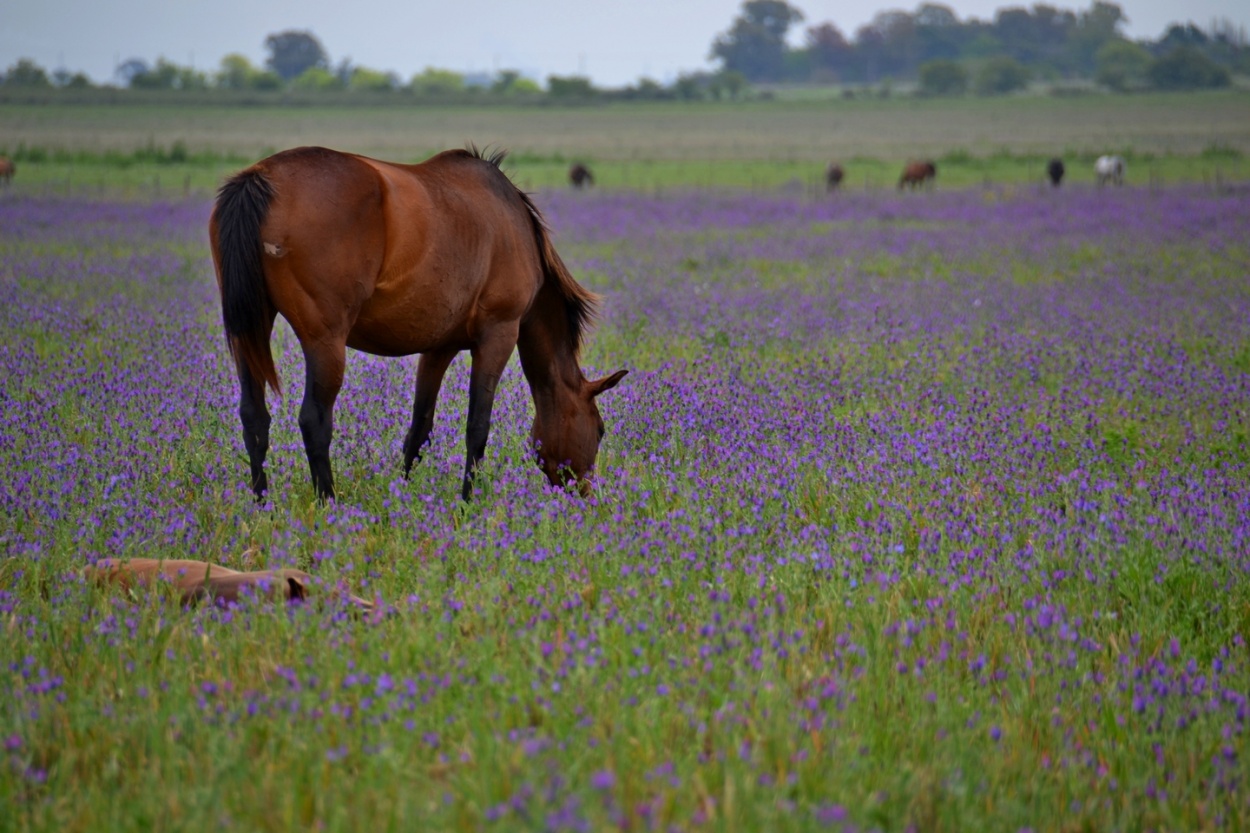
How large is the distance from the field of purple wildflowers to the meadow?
0.7 inches

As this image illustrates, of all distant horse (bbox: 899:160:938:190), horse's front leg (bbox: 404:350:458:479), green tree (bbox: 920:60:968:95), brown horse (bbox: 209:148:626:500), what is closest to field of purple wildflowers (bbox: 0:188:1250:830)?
horse's front leg (bbox: 404:350:458:479)

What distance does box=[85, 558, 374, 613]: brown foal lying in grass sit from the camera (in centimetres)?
363

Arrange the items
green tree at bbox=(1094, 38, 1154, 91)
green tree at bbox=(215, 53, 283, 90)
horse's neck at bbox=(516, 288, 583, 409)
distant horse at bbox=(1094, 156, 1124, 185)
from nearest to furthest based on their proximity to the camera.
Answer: horse's neck at bbox=(516, 288, 583, 409) < distant horse at bbox=(1094, 156, 1124, 185) < green tree at bbox=(215, 53, 283, 90) < green tree at bbox=(1094, 38, 1154, 91)

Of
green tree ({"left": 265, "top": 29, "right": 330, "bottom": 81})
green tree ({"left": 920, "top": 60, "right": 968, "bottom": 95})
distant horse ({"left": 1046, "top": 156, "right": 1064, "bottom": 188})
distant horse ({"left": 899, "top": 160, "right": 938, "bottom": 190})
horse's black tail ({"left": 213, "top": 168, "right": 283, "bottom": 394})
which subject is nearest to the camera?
horse's black tail ({"left": 213, "top": 168, "right": 283, "bottom": 394})

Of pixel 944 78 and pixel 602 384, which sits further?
pixel 944 78

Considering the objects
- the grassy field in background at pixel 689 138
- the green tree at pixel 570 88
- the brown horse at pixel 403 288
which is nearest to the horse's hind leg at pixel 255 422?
the brown horse at pixel 403 288

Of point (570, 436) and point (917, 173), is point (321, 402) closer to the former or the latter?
point (570, 436)

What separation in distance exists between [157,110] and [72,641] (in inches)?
3377

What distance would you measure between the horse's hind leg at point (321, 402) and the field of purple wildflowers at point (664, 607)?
171 mm

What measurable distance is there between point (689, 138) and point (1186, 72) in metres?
79.8

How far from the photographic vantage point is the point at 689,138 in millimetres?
68000

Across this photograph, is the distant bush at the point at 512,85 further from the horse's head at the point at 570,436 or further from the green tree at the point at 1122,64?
the horse's head at the point at 570,436

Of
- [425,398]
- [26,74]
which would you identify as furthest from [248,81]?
[425,398]

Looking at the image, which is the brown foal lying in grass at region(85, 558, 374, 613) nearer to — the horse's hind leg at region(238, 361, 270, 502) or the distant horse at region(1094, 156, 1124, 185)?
the horse's hind leg at region(238, 361, 270, 502)
